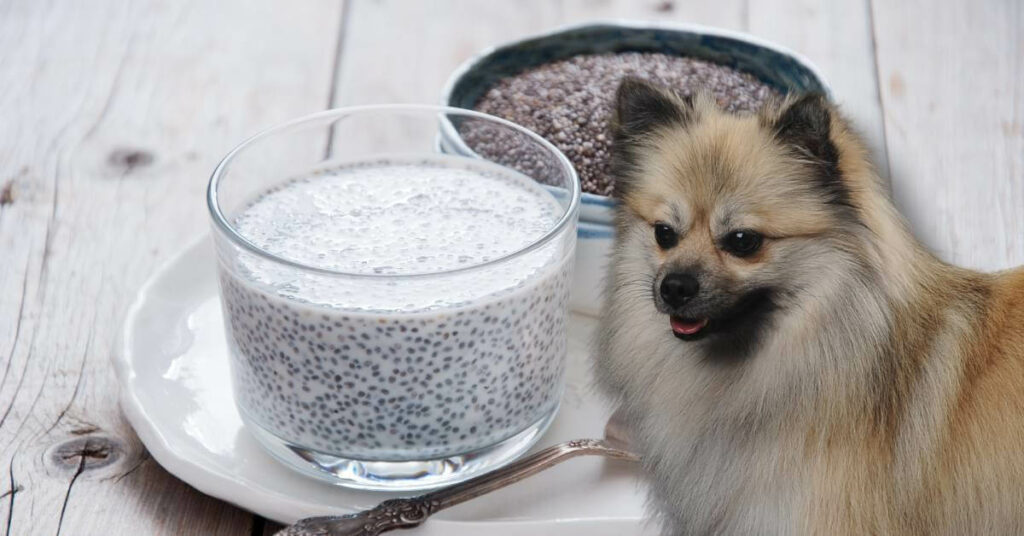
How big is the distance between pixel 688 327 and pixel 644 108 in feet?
0.58

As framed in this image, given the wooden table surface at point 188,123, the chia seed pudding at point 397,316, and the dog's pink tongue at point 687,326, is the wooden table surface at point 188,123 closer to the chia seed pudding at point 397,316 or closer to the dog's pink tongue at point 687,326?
the chia seed pudding at point 397,316

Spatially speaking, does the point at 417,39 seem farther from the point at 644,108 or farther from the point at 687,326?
the point at 687,326

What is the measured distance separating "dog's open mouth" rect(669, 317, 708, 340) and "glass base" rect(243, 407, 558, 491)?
0.29 m

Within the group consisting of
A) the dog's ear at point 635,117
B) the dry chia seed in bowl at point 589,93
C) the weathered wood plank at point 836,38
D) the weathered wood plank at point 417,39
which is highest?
the dog's ear at point 635,117

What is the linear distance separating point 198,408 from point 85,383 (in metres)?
0.15

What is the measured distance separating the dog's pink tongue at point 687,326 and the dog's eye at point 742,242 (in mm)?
58

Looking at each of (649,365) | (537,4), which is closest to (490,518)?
(649,365)

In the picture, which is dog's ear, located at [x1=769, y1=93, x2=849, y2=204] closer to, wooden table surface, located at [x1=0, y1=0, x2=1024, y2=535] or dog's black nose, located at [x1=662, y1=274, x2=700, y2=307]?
dog's black nose, located at [x1=662, y1=274, x2=700, y2=307]

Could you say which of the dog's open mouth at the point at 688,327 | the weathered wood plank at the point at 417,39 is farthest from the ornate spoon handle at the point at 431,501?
the weathered wood plank at the point at 417,39

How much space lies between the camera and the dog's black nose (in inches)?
35.9

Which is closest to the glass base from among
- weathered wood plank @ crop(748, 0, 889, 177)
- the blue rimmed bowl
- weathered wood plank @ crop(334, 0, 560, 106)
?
the blue rimmed bowl

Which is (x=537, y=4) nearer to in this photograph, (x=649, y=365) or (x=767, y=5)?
(x=767, y=5)

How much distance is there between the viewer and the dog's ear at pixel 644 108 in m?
0.99

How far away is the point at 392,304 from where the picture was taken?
105 cm
